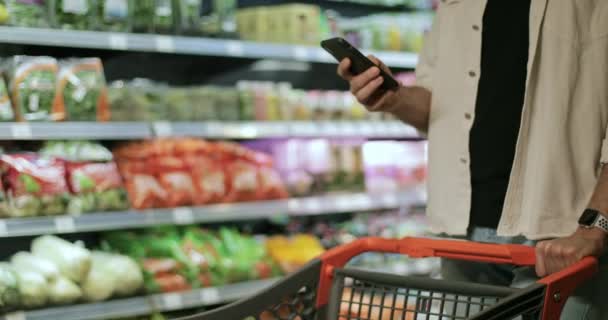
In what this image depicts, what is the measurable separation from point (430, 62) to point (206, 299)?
1.67 m

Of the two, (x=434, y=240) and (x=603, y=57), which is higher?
(x=603, y=57)

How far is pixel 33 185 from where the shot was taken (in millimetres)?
3145

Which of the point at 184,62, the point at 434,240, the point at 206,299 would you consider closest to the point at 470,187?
the point at 434,240

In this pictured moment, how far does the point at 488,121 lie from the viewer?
2002 mm

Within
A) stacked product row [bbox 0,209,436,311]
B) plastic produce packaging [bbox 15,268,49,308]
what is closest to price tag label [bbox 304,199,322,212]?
stacked product row [bbox 0,209,436,311]

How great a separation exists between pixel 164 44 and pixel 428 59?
144 centimetres

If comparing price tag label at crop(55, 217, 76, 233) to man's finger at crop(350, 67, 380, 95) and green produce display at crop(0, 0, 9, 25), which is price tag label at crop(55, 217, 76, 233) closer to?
green produce display at crop(0, 0, 9, 25)

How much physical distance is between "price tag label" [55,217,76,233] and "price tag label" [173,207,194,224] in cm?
45

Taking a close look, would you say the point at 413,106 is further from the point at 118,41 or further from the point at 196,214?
the point at 196,214

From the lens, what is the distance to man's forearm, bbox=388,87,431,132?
2.15 metres

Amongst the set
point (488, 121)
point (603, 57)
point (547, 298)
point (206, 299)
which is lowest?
point (206, 299)

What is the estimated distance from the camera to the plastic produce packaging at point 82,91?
3.24m

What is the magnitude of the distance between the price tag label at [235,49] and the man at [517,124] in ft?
5.21

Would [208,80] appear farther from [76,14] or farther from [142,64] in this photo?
[76,14]
